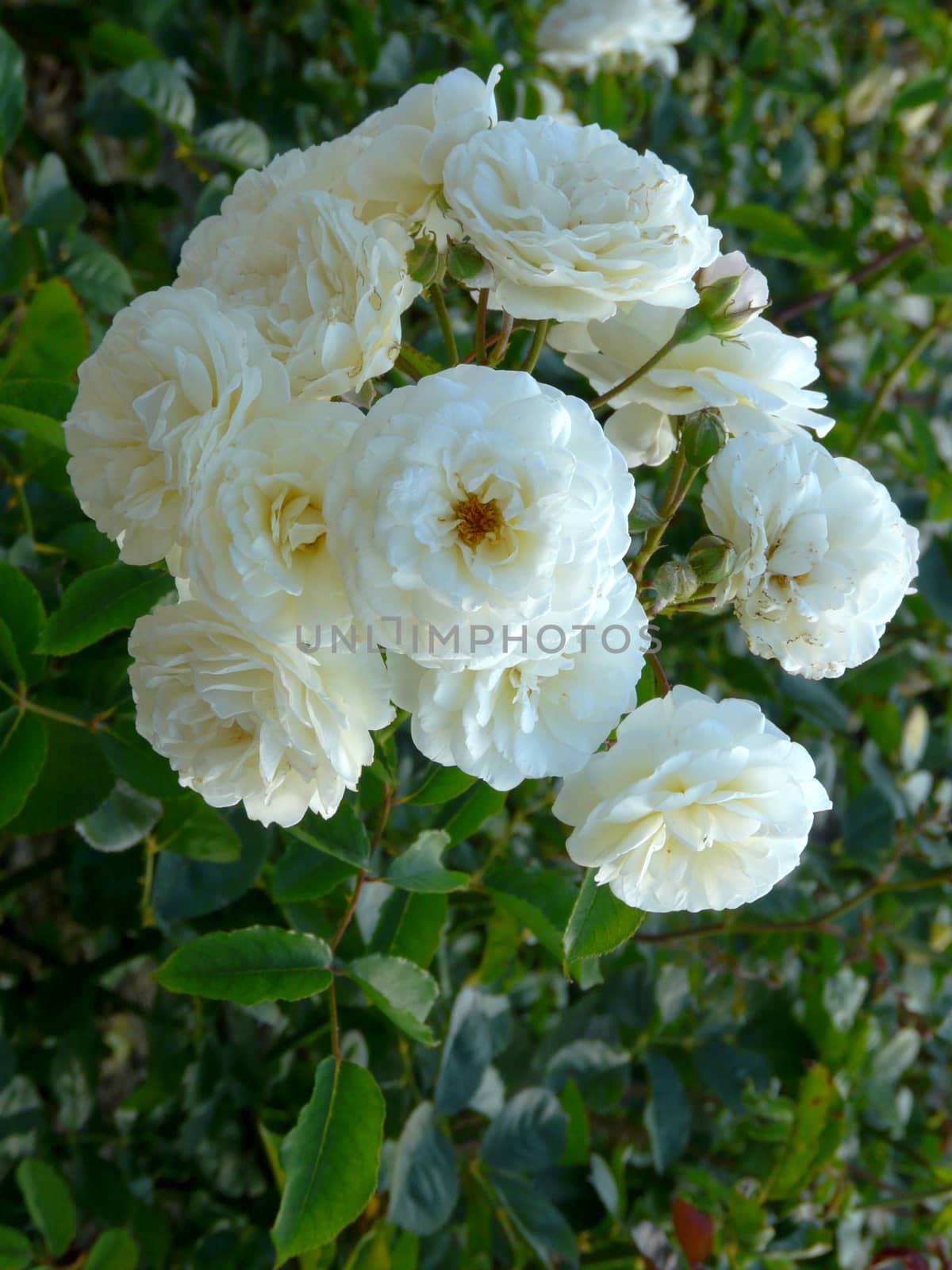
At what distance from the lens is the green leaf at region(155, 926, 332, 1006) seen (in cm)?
60

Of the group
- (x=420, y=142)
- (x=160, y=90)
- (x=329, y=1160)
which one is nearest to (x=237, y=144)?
(x=160, y=90)

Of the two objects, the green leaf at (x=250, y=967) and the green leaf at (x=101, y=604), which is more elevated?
the green leaf at (x=101, y=604)

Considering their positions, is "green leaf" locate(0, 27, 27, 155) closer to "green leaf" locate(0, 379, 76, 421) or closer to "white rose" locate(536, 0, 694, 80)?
"green leaf" locate(0, 379, 76, 421)

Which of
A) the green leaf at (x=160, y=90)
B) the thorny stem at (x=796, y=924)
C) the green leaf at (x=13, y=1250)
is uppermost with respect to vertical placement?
the green leaf at (x=160, y=90)

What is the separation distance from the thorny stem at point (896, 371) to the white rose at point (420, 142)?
85cm

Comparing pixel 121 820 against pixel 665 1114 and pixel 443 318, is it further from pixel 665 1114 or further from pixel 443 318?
pixel 665 1114

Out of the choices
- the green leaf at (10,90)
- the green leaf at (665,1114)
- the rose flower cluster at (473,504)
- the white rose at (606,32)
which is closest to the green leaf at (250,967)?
the rose flower cluster at (473,504)

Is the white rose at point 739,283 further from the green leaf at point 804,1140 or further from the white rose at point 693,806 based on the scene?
the green leaf at point 804,1140

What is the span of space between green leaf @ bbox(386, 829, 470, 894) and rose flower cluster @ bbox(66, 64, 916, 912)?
125 mm

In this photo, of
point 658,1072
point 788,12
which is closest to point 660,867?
point 658,1072

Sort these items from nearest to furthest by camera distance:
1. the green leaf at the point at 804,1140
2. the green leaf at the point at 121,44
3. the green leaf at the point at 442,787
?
1. the green leaf at the point at 442,787
2. the green leaf at the point at 804,1140
3. the green leaf at the point at 121,44

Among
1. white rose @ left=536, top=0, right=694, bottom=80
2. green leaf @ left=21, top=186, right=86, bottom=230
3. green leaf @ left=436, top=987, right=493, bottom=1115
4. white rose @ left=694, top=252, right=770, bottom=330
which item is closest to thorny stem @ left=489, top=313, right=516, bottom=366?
white rose @ left=694, top=252, right=770, bottom=330

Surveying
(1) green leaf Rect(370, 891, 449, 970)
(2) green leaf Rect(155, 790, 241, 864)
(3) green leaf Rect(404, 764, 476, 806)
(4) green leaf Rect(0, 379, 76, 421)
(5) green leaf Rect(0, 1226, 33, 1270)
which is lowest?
(5) green leaf Rect(0, 1226, 33, 1270)

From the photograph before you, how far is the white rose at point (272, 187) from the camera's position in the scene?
22.7 inches
